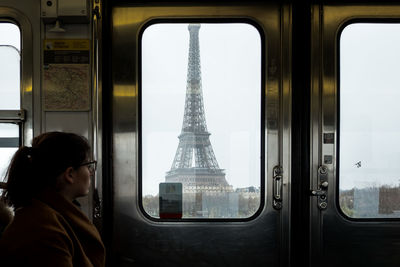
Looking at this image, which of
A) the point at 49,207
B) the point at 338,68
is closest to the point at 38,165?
the point at 49,207

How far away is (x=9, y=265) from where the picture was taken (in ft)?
3.56

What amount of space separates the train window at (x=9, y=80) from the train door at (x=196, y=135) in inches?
22.0

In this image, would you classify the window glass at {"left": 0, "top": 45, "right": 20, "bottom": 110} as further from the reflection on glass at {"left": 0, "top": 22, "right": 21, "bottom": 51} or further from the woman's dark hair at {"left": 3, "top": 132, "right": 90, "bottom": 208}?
the woman's dark hair at {"left": 3, "top": 132, "right": 90, "bottom": 208}

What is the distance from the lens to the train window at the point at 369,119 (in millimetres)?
2510

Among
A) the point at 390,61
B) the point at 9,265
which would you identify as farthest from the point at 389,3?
the point at 9,265

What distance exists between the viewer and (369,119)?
99.3 inches

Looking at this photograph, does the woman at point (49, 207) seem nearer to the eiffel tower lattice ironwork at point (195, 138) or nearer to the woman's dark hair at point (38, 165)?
the woman's dark hair at point (38, 165)

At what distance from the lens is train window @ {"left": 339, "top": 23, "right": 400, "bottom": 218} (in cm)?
251

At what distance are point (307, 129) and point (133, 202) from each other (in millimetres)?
1126

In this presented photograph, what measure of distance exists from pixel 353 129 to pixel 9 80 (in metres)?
2.05

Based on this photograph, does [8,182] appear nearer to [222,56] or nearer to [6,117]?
[6,117]

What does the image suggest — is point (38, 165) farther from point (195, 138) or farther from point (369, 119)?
point (369, 119)

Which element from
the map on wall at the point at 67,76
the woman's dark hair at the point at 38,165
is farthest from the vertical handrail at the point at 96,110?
the woman's dark hair at the point at 38,165

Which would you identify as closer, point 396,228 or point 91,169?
point 91,169
